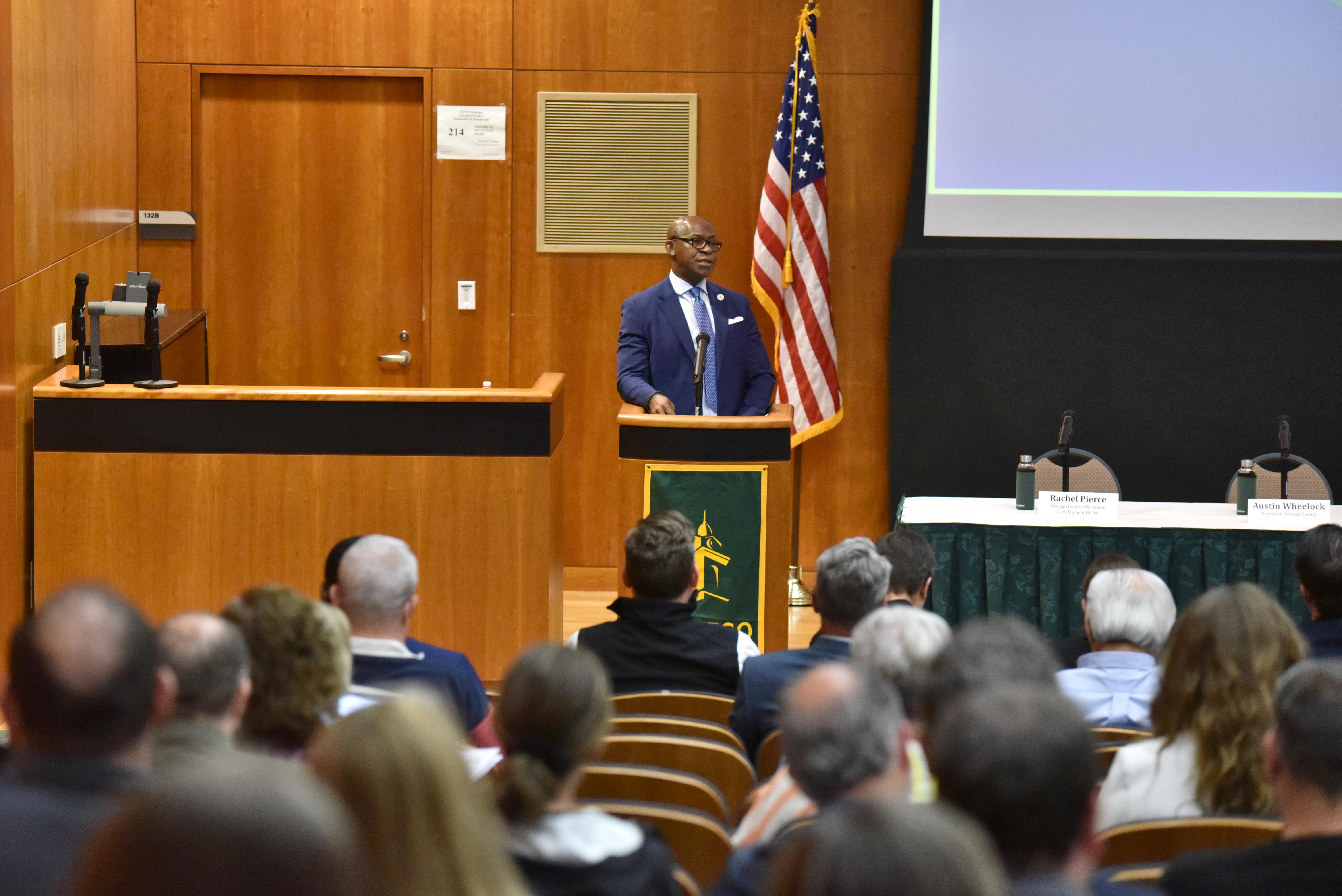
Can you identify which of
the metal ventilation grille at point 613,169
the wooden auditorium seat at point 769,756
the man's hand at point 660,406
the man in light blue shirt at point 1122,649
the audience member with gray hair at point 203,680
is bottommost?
the wooden auditorium seat at point 769,756

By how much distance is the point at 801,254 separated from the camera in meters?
6.79

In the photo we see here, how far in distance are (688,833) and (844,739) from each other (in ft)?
1.62

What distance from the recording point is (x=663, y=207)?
7008 millimetres

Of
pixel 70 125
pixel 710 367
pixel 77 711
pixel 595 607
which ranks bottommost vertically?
A: pixel 595 607

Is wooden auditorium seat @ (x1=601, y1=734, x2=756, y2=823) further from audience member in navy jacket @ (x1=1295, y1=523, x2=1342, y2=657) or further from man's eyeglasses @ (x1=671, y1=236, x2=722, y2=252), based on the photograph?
man's eyeglasses @ (x1=671, y1=236, x2=722, y2=252)

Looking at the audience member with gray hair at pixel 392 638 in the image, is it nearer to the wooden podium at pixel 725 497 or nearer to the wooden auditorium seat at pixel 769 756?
the wooden auditorium seat at pixel 769 756

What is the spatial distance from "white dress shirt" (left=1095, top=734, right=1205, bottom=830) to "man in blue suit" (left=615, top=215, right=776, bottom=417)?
3.61m

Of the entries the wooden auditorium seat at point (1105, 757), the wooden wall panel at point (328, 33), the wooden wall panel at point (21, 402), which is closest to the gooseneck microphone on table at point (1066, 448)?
the wooden auditorium seat at point (1105, 757)

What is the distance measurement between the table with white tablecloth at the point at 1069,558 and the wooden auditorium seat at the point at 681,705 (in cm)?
216

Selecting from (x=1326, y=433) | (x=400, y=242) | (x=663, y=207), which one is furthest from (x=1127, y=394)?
(x=400, y=242)

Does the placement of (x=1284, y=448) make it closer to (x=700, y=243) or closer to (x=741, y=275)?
(x=700, y=243)

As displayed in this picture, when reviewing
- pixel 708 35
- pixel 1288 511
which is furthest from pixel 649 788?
pixel 708 35

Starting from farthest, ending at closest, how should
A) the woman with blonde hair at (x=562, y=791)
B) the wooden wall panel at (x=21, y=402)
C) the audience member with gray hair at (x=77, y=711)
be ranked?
the wooden wall panel at (x=21, y=402)
the woman with blonde hair at (x=562, y=791)
the audience member with gray hair at (x=77, y=711)

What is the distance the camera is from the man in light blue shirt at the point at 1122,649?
315 centimetres
